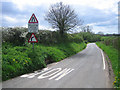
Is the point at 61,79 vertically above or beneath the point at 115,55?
beneath

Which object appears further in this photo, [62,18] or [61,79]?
[62,18]

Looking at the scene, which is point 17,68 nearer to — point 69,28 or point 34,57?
point 34,57

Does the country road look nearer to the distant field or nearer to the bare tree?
the distant field

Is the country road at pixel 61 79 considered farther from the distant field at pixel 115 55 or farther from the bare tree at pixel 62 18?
the bare tree at pixel 62 18

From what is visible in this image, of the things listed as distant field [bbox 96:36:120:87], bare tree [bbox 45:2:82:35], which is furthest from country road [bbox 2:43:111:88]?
bare tree [bbox 45:2:82:35]

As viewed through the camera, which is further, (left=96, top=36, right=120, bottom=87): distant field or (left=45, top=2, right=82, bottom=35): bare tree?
(left=45, top=2, right=82, bottom=35): bare tree

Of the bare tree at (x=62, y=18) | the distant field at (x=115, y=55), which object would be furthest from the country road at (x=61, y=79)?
the bare tree at (x=62, y=18)

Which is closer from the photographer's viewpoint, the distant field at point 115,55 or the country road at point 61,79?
the country road at point 61,79

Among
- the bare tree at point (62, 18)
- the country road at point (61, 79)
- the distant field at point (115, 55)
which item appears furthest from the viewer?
the bare tree at point (62, 18)

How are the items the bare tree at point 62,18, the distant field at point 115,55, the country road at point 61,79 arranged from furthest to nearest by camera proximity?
the bare tree at point 62,18 → the distant field at point 115,55 → the country road at point 61,79

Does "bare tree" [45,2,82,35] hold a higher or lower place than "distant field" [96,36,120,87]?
higher

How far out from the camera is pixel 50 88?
5.25 m

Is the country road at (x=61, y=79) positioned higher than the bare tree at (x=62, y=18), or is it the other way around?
the bare tree at (x=62, y=18)

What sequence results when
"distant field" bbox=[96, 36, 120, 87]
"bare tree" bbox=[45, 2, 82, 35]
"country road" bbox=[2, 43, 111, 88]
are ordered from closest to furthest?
1. "country road" bbox=[2, 43, 111, 88]
2. "distant field" bbox=[96, 36, 120, 87]
3. "bare tree" bbox=[45, 2, 82, 35]
